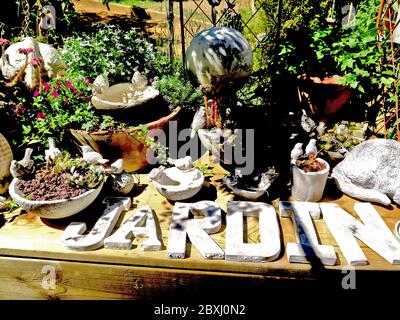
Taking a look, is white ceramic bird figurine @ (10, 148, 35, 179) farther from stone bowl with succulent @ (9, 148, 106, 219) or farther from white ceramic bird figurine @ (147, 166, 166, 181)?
white ceramic bird figurine @ (147, 166, 166, 181)

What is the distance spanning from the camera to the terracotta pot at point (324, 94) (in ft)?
12.8

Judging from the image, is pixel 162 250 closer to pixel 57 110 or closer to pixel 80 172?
pixel 80 172

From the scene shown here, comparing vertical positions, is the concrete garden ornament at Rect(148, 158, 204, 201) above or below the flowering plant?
below

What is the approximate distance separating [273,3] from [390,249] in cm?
540

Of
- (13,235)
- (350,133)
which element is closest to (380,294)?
(350,133)

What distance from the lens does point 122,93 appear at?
151 inches

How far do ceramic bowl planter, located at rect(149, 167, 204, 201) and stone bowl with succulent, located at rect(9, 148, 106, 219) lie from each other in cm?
49

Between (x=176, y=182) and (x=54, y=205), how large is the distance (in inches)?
43.4

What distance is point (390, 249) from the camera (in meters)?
2.62

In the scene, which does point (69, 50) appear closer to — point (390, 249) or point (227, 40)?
point (227, 40)

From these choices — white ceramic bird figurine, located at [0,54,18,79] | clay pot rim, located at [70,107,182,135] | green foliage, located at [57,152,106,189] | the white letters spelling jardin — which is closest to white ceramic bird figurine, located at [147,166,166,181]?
the white letters spelling jardin

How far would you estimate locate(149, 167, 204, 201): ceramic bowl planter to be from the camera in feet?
10.2

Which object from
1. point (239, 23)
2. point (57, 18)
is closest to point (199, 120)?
point (239, 23)

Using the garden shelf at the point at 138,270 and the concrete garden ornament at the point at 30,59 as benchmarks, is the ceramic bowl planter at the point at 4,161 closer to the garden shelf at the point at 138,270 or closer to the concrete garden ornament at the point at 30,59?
the garden shelf at the point at 138,270
